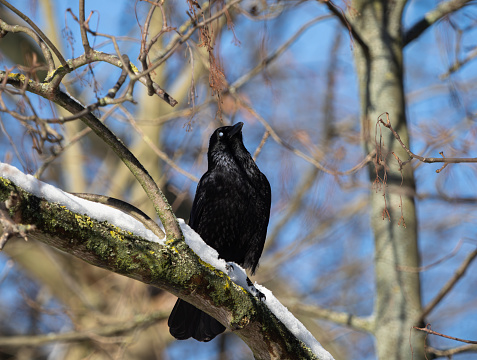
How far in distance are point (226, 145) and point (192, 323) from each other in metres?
1.49

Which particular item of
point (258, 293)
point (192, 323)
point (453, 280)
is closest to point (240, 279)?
point (258, 293)

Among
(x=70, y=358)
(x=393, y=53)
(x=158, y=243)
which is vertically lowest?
(x=158, y=243)

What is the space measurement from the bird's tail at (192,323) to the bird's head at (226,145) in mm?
1197

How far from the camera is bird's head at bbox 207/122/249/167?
4.38 m

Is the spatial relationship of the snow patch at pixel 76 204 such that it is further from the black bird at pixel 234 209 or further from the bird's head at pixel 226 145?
the bird's head at pixel 226 145

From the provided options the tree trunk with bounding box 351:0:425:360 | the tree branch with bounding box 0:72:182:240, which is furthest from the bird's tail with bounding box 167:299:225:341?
the tree trunk with bounding box 351:0:425:360

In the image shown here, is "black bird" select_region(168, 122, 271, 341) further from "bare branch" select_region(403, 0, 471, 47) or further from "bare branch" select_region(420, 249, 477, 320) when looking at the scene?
"bare branch" select_region(403, 0, 471, 47)

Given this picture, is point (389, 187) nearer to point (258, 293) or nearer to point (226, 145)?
point (226, 145)

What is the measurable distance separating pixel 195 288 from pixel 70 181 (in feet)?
18.4

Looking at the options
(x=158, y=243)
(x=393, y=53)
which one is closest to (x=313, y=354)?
(x=158, y=243)

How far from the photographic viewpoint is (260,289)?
3199 millimetres

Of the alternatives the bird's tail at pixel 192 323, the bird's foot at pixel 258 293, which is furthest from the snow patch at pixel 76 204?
the bird's tail at pixel 192 323

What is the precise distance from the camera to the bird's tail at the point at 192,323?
3668 mm

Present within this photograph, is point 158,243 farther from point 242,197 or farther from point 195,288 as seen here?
→ point 242,197
